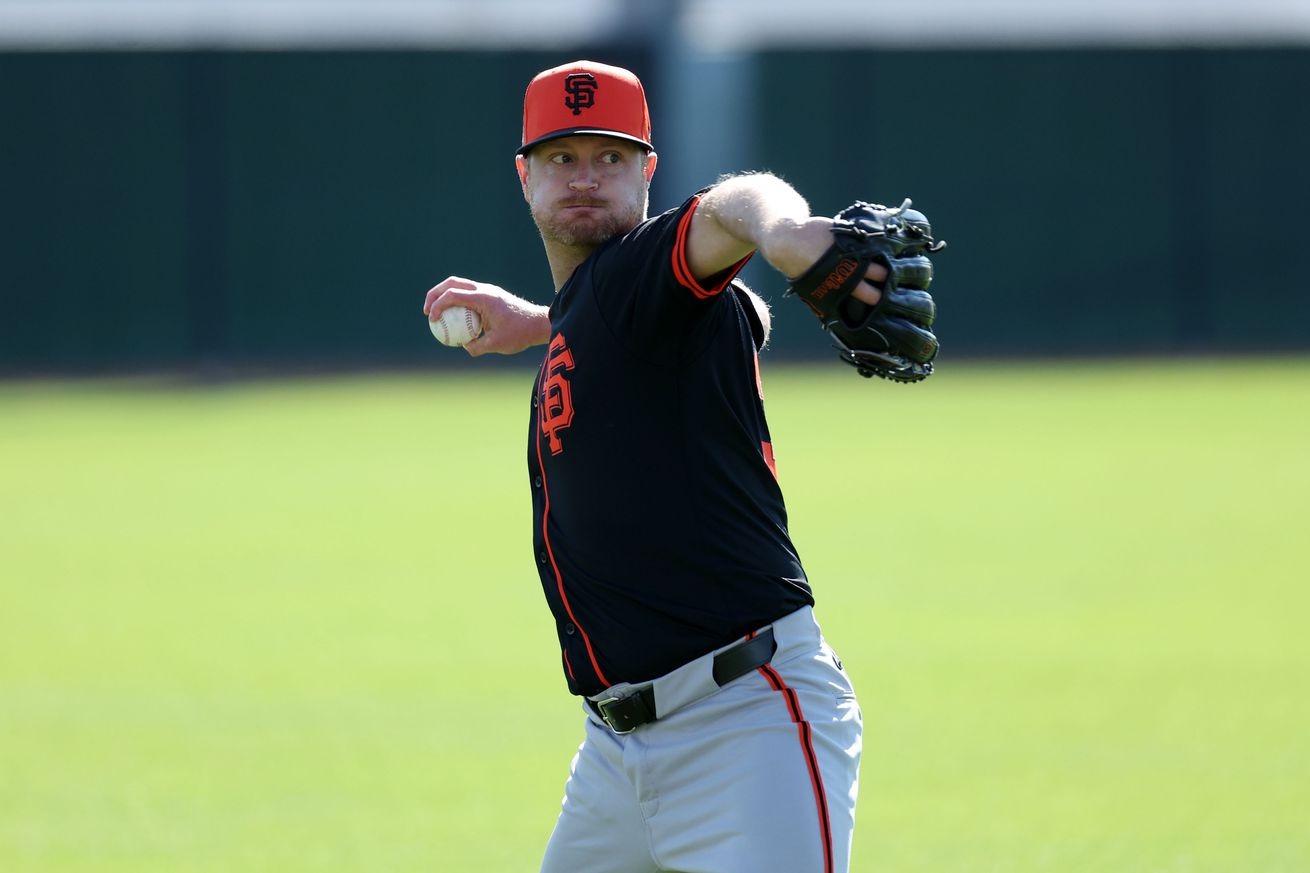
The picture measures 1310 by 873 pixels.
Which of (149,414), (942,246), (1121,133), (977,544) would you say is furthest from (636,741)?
(1121,133)

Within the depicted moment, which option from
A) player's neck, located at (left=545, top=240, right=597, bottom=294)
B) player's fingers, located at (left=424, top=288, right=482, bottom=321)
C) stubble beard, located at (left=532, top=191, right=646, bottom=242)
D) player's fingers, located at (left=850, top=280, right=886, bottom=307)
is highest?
stubble beard, located at (left=532, top=191, right=646, bottom=242)

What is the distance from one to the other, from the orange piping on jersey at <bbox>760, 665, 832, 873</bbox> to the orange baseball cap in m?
1.17

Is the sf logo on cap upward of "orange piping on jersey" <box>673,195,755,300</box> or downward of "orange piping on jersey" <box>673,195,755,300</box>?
upward

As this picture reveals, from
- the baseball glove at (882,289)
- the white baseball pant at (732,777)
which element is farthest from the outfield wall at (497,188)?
the baseball glove at (882,289)

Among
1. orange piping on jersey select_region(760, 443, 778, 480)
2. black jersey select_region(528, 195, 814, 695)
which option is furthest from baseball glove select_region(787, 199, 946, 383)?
orange piping on jersey select_region(760, 443, 778, 480)

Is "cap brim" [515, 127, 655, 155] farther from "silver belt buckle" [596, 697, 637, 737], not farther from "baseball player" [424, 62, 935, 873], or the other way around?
"silver belt buckle" [596, 697, 637, 737]

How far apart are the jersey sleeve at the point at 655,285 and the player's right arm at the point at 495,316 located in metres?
1.01

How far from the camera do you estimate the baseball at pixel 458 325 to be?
4523 mm

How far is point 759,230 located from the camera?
3059 millimetres

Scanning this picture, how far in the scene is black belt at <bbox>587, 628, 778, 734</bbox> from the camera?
3.58m

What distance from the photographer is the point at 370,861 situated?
586 cm

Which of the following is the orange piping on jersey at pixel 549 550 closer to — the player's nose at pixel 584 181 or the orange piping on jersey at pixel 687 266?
the player's nose at pixel 584 181

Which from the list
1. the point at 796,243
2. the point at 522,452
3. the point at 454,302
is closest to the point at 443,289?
the point at 454,302

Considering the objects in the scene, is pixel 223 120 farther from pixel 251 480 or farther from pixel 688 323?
pixel 688 323
